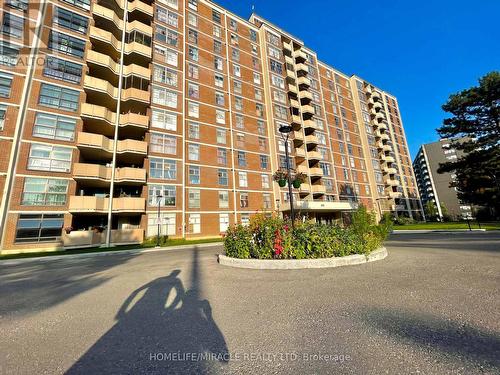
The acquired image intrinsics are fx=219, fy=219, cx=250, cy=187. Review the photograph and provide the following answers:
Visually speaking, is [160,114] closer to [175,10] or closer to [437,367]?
[175,10]

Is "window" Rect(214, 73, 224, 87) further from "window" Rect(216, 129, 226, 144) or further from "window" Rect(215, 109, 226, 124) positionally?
"window" Rect(216, 129, 226, 144)

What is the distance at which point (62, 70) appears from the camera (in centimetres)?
2155

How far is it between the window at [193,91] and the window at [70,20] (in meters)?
11.8

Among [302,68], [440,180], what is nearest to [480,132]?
[302,68]

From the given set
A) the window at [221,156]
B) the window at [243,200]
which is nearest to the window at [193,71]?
the window at [221,156]

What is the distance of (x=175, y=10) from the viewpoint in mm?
30656

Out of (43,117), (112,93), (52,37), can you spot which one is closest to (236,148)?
(112,93)

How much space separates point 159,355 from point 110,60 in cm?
3020

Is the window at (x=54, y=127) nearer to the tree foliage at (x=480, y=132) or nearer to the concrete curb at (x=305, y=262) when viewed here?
the concrete curb at (x=305, y=262)

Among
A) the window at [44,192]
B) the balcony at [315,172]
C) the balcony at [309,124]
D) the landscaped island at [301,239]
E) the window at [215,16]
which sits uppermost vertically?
the window at [215,16]

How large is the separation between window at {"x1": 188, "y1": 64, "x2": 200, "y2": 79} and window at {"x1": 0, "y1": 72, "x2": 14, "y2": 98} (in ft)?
57.6

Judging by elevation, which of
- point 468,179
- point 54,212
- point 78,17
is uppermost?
point 78,17

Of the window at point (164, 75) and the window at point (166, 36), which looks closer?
the window at point (164, 75)

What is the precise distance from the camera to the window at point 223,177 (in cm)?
2834
